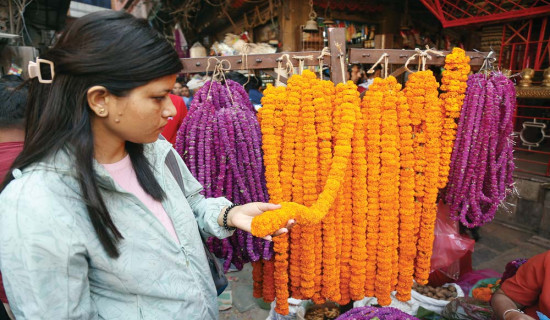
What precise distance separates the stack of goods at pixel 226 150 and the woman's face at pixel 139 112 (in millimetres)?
622

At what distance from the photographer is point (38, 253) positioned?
842 mm

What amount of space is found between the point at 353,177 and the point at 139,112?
1206mm

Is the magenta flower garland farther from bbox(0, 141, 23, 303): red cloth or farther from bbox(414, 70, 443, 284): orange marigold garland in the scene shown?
bbox(0, 141, 23, 303): red cloth

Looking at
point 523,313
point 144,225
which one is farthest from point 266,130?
point 523,313

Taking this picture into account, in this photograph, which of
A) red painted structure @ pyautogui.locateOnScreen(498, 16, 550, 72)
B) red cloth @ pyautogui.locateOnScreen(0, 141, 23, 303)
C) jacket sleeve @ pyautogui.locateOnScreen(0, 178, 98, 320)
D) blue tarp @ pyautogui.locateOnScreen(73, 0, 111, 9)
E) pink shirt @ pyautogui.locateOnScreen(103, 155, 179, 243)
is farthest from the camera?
blue tarp @ pyautogui.locateOnScreen(73, 0, 111, 9)

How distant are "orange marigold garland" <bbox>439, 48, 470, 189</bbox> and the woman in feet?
5.25

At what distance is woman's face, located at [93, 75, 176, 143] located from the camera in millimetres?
953

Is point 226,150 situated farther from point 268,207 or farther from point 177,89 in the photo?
point 177,89

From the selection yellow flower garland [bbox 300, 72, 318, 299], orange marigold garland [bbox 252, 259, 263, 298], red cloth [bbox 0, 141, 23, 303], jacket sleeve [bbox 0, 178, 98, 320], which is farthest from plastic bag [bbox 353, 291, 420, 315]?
red cloth [bbox 0, 141, 23, 303]

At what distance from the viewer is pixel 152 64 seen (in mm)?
942

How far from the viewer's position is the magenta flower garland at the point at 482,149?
6.27 ft

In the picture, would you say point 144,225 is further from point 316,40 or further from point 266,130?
point 316,40

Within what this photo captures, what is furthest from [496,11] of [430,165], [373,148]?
[373,148]

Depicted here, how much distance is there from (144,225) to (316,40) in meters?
5.60
